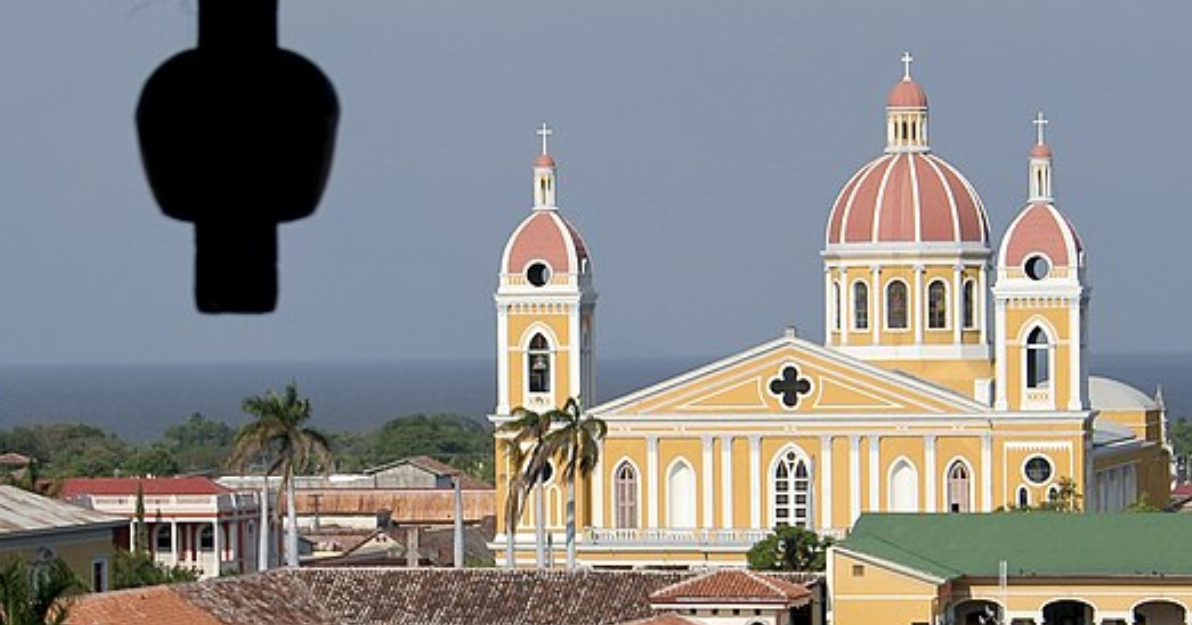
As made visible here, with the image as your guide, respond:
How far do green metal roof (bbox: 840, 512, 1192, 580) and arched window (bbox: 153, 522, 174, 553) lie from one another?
27548 mm

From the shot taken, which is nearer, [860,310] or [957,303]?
[957,303]

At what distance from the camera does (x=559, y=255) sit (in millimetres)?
88188

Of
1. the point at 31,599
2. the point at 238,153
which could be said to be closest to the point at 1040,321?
the point at 31,599

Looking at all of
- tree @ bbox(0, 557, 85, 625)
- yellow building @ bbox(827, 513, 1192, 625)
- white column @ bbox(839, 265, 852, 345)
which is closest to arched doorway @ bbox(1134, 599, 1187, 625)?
yellow building @ bbox(827, 513, 1192, 625)

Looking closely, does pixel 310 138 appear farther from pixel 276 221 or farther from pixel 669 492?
pixel 669 492

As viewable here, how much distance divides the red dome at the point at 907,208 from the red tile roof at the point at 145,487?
64.8 feet

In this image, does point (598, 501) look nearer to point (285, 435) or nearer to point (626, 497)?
point (626, 497)

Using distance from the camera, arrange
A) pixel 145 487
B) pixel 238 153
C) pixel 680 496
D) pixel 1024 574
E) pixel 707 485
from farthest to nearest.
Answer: pixel 145 487
pixel 680 496
pixel 707 485
pixel 1024 574
pixel 238 153

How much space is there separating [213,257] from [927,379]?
84.6 metres

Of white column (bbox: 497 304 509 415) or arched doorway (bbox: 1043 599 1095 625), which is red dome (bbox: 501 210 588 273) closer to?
white column (bbox: 497 304 509 415)

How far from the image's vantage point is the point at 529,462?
83250 mm

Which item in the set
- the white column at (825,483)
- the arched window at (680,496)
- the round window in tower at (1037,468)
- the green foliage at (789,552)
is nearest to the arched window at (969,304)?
the round window in tower at (1037,468)

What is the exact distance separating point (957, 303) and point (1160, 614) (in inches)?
619

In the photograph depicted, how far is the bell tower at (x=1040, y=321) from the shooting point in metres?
83.6
